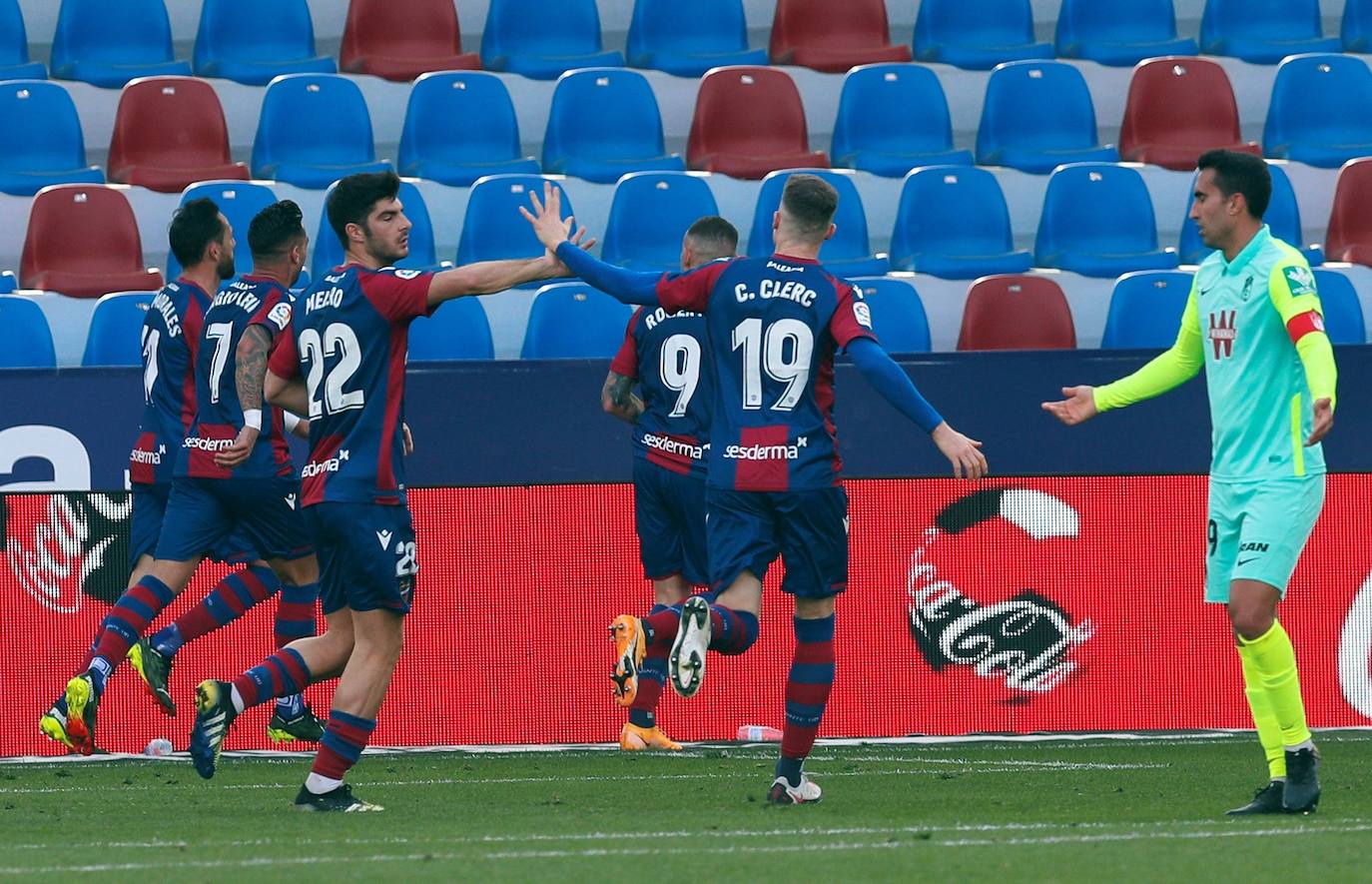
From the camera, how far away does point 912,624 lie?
1042 cm

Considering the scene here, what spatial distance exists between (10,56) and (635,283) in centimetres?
846

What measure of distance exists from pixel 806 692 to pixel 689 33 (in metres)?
8.73

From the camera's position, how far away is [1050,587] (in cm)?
1049

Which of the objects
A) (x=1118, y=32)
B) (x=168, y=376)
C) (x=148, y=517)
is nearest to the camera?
(x=168, y=376)

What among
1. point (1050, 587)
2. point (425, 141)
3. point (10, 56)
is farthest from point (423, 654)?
point (10, 56)

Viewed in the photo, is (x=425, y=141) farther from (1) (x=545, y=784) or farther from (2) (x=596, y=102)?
(1) (x=545, y=784)

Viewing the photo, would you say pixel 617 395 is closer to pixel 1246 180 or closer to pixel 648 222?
pixel 648 222

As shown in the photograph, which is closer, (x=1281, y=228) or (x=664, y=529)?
(x=664, y=529)

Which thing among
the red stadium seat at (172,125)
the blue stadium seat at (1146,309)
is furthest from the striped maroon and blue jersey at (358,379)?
the red stadium seat at (172,125)

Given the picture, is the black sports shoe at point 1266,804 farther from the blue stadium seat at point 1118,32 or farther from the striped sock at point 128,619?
the blue stadium seat at point 1118,32

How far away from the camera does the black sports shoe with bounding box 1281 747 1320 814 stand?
6703 mm

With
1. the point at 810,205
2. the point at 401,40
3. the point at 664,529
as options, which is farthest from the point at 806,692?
the point at 401,40

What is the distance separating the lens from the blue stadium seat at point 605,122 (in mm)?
14031

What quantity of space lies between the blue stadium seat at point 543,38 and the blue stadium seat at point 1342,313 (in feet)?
16.3
